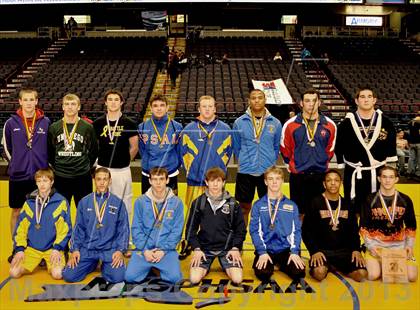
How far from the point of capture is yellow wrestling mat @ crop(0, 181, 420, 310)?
11.9ft

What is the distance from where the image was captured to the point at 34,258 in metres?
4.24

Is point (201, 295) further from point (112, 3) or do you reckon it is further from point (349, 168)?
point (112, 3)

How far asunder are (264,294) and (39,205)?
81.9 inches

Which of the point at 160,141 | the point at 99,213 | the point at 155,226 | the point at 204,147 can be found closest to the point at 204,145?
the point at 204,147

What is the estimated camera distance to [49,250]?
14.1 ft

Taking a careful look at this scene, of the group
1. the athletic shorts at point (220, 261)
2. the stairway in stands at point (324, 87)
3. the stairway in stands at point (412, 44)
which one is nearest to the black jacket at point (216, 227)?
the athletic shorts at point (220, 261)

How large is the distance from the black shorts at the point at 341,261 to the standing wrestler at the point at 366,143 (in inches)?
27.2

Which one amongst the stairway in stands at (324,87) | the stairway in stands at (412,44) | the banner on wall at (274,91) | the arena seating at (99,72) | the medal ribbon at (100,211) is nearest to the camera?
the medal ribbon at (100,211)

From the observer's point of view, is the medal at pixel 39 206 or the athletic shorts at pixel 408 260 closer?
the athletic shorts at pixel 408 260

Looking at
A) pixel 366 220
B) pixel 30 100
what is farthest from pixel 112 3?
pixel 366 220

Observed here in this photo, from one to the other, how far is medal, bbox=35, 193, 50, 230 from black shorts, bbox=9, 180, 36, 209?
1.48 ft

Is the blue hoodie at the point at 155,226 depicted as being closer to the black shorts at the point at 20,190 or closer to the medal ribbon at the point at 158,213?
the medal ribbon at the point at 158,213

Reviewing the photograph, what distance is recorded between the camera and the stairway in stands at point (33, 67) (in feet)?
49.3

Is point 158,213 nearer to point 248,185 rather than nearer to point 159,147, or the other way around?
point 159,147
